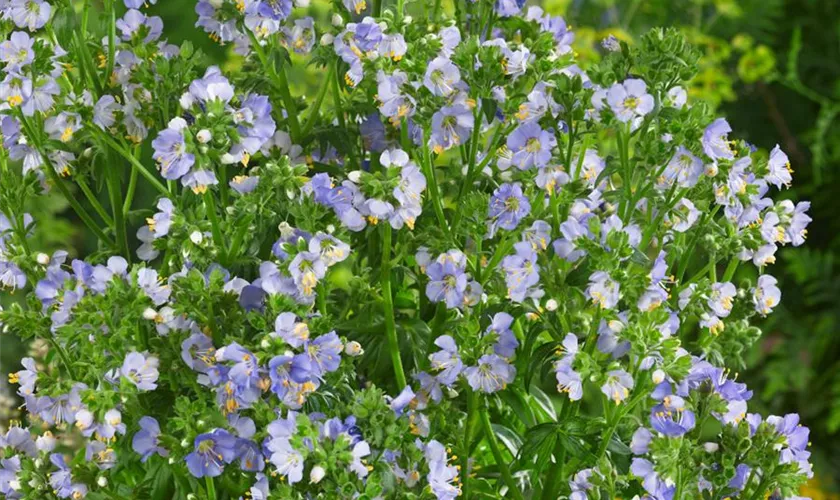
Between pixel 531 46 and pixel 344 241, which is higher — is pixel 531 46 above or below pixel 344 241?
above

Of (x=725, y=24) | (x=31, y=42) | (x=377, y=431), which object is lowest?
(x=377, y=431)

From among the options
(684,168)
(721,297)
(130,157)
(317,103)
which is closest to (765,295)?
(721,297)

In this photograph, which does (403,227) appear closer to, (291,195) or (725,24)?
(291,195)

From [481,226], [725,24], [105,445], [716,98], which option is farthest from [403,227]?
[725,24]

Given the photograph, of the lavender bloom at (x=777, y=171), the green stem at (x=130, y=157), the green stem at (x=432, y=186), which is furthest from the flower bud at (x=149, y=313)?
the lavender bloom at (x=777, y=171)

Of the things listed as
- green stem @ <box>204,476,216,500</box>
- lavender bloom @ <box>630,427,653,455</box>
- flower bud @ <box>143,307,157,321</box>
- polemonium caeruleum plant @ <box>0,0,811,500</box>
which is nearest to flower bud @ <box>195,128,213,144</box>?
polemonium caeruleum plant @ <box>0,0,811,500</box>

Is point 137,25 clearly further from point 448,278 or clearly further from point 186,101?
point 448,278

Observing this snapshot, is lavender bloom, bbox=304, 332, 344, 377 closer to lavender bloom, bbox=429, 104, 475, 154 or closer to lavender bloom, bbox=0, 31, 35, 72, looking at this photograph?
lavender bloom, bbox=429, 104, 475, 154
